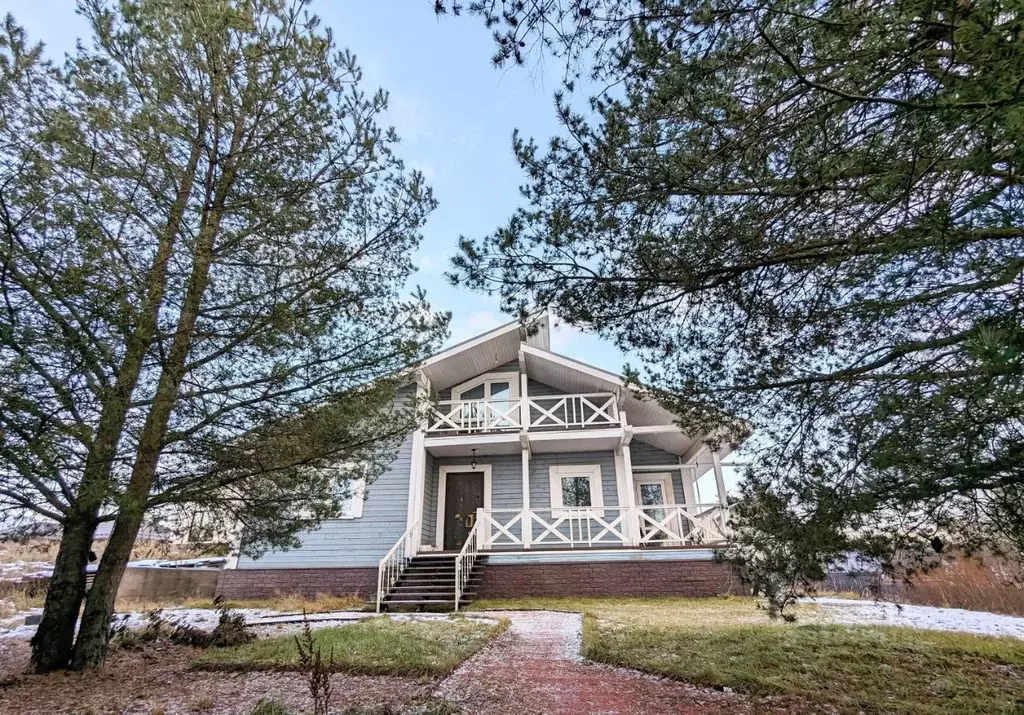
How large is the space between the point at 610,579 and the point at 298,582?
664 cm

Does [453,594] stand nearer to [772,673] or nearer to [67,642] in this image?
[67,642]

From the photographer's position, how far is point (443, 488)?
13.0m

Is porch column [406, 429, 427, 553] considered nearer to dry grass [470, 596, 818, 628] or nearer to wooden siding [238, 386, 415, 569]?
wooden siding [238, 386, 415, 569]

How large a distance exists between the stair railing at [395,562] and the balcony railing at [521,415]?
8.03 ft

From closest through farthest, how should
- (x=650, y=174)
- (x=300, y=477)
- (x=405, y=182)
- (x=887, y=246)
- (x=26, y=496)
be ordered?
(x=887, y=246)
(x=650, y=174)
(x=26, y=496)
(x=300, y=477)
(x=405, y=182)

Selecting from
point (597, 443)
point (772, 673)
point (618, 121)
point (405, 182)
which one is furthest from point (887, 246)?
point (597, 443)

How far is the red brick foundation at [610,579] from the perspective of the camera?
10148 mm

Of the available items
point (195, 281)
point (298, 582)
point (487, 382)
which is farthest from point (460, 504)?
point (195, 281)

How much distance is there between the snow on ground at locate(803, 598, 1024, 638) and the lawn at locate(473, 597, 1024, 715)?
0.49 meters

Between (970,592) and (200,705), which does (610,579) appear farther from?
(200,705)

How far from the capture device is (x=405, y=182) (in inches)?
208

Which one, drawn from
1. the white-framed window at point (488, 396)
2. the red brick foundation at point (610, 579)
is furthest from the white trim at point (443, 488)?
the red brick foundation at point (610, 579)

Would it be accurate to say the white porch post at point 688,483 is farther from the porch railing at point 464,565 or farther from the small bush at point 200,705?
the small bush at point 200,705

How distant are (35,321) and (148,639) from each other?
3.86 metres
